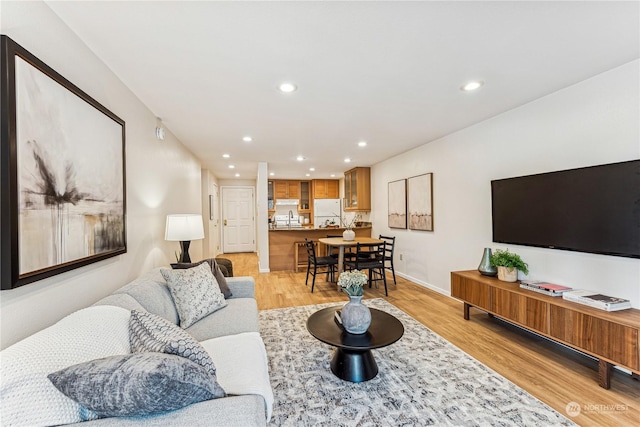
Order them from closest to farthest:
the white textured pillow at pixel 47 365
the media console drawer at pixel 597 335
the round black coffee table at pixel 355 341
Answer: the white textured pillow at pixel 47 365
the media console drawer at pixel 597 335
the round black coffee table at pixel 355 341

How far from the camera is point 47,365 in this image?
967 millimetres

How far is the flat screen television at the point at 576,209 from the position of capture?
211 cm

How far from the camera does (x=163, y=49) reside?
1.88 m

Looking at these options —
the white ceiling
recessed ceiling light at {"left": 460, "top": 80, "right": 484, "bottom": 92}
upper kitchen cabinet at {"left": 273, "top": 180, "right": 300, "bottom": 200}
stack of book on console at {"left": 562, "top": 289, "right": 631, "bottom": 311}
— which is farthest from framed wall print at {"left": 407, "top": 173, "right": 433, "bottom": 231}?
upper kitchen cabinet at {"left": 273, "top": 180, "right": 300, "bottom": 200}

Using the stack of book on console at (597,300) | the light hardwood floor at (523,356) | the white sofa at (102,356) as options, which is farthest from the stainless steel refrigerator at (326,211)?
the white sofa at (102,356)

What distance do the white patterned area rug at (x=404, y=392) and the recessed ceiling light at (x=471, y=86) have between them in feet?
7.98

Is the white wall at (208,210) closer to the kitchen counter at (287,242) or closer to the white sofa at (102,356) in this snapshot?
the kitchen counter at (287,242)

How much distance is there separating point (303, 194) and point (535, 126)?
6.97 metres

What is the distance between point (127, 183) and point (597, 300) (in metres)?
3.95

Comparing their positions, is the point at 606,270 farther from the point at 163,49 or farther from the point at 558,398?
the point at 163,49

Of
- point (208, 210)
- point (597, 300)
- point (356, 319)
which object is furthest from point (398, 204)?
point (208, 210)

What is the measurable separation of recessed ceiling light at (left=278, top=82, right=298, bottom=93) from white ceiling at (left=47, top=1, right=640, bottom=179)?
0.07 metres

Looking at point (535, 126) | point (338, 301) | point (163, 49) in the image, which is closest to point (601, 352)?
point (535, 126)

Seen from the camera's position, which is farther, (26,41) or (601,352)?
(601,352)
